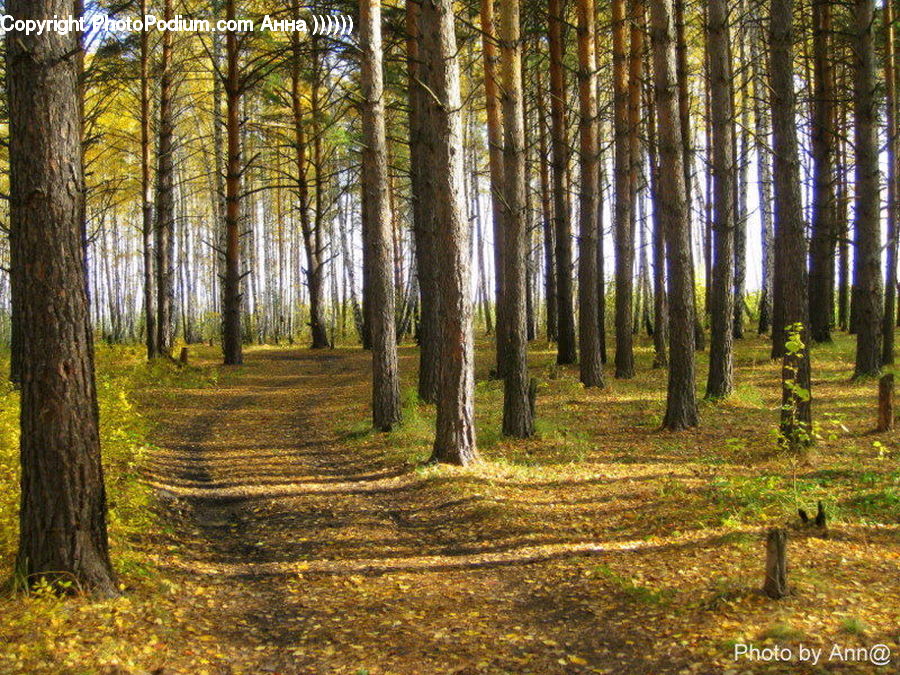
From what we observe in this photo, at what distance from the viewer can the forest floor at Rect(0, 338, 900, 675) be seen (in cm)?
416

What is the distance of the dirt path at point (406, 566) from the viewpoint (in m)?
4.30

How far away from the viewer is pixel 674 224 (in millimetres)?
10273

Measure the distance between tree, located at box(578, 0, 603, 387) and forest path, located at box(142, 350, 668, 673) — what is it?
6170 mm

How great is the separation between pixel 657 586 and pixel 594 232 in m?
10.1

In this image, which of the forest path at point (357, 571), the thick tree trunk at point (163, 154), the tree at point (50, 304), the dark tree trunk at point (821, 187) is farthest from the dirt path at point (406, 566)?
the dark tree trunk at point (821, 187)

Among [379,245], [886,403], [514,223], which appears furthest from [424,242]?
[886,403]

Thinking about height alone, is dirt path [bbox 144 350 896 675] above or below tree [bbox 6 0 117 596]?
below

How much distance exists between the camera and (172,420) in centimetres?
1198

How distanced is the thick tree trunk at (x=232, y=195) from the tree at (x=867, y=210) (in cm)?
1370

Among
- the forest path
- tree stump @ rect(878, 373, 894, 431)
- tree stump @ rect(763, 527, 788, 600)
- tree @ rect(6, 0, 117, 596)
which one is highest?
tree @ rect(6, 0, 117, 596)

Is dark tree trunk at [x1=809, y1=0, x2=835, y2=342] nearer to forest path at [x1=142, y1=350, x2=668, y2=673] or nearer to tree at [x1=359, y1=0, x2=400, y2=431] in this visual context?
tree at [x1=359, y1=0, x2=400, y2=431]

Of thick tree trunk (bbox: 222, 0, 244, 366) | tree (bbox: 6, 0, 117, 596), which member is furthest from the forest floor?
thick tree trunk (bbox: 222, 0, 244, 366)

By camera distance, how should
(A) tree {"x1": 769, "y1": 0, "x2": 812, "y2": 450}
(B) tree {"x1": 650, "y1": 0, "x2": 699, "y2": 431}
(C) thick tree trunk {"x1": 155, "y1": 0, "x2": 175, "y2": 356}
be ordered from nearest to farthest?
(A) tree {"x1": 769, "y1": 0, "x2": 812, "y2": 450}, (B) tree {"x1": 650, "y1": 0, "x2": 699, "y2": 431}, (C) thick tree trunk {"x1": 155, "y1": 0, "x2": 175, "y2": 356}

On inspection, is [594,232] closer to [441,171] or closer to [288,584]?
[441,171]
